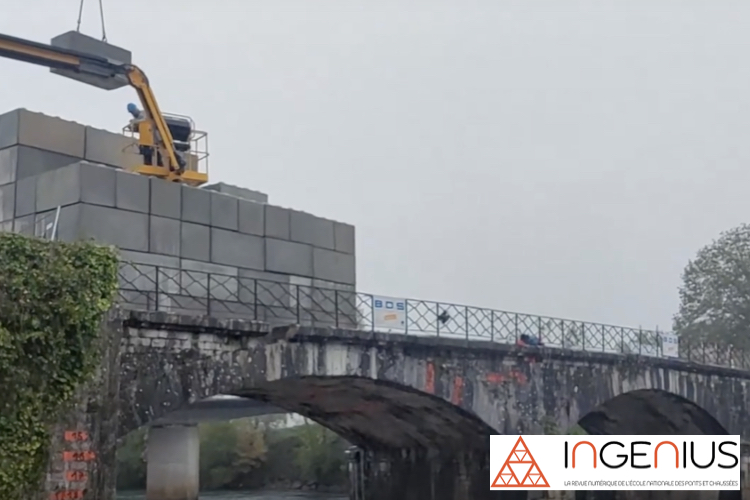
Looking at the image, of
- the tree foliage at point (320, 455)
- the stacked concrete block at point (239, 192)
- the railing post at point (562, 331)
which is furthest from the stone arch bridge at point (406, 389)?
the tree foliage at point (320, 455)

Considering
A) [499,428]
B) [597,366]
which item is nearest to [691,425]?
[597,366]

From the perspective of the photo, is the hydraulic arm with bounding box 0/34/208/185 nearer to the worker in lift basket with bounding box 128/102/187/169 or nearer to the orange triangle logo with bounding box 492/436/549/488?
the worker in lift basket with bounding box 128/102/187/169

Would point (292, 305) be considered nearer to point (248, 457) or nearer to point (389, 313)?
point (389, 313)

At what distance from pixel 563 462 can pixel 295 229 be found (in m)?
7.21

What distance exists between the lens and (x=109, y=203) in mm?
15508

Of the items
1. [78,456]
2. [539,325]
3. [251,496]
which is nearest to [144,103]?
[78,456]

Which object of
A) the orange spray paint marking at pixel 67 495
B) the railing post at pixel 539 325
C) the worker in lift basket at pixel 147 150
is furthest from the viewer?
the railing post at pixel 539 325

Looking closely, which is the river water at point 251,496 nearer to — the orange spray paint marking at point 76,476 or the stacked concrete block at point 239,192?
the stacked concrete block at point 239,192

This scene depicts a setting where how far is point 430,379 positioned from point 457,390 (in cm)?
95

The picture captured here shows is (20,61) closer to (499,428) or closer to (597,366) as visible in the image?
(499,428)

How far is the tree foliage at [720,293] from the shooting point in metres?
43.4

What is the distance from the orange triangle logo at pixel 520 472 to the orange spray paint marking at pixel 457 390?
1.74 meters

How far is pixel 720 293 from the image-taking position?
44.3m

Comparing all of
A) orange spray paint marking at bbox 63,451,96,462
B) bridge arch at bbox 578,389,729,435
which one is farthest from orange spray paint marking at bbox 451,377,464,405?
orange spray paint marking at bbox 63,451,96,462
